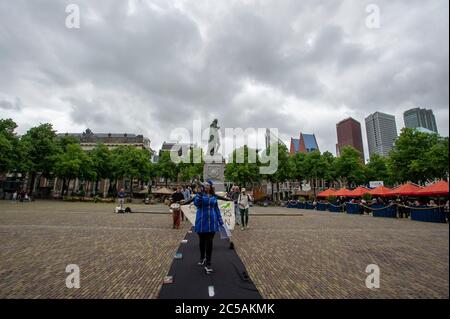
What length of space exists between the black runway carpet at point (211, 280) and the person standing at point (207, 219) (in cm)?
34

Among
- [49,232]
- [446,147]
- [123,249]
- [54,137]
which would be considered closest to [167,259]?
[123,249]

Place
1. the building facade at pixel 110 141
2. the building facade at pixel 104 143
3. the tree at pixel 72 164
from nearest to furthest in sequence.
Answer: the tree at pixel 72 164
the building facade at pixel 104 143
the building facade at pixel 110 141

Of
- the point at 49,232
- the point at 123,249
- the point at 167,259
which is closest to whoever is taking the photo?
the point at 167,259

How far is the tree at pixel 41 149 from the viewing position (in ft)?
145

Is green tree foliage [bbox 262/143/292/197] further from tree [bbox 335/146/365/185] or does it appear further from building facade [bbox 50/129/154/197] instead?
building facade [bbox 50/129/154/197]

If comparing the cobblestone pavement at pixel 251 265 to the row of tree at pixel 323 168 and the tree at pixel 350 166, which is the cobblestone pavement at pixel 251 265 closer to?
the row of tree at pixel 323 168

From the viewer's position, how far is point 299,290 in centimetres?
445

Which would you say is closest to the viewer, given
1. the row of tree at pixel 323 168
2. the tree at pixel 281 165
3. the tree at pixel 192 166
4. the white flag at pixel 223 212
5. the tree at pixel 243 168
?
the white flag at pixel 223 212

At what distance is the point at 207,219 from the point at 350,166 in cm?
4959

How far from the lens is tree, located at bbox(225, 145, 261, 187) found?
2018 inches

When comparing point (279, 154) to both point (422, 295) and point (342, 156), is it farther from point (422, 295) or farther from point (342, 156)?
point (422, 295)

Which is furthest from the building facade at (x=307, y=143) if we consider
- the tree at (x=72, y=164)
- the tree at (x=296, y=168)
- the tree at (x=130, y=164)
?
the tree at (x=72, y=164)

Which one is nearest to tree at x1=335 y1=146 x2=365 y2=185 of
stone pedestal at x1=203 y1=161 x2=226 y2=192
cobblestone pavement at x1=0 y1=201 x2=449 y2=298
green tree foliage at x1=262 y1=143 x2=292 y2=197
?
green tree foliage at x1=262 y1=143 x2=292 y2=197

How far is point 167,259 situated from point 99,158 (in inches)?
2065
